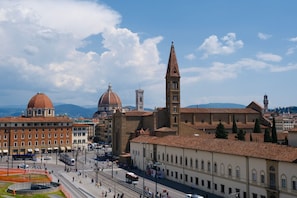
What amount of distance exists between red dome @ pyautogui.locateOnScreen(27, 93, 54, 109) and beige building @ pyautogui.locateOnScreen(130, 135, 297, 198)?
70.2 m

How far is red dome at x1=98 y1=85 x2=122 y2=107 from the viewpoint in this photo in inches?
7574

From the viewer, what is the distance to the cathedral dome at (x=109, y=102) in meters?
192

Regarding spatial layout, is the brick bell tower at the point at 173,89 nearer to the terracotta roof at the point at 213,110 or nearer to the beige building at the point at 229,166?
the terracotta roof at the point at 213,110

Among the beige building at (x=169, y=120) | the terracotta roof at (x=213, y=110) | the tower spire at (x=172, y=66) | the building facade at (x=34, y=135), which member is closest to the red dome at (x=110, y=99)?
the building facade at (x=34, y=135)

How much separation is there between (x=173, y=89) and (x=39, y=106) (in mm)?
54630

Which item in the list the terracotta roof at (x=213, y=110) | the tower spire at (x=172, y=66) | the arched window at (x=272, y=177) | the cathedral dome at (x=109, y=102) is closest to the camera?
the arched window at (x=272, y=177)

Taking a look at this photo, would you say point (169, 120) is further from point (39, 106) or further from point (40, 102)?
point (40, 102)

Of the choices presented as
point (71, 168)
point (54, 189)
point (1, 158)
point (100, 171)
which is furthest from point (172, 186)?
point (1, 158)

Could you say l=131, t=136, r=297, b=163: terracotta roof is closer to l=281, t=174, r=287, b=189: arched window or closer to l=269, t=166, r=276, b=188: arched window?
l=269, t=166, r=276, b=188: arched window

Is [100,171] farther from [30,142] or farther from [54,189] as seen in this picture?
[30,142]

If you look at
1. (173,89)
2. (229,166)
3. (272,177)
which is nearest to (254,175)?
(272,177)

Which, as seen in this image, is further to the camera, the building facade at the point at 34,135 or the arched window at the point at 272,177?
the building facade at the point at 34,135

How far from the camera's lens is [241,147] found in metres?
52.6

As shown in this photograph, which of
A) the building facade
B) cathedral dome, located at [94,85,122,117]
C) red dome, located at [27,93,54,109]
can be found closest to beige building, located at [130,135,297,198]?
the building facade
